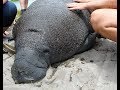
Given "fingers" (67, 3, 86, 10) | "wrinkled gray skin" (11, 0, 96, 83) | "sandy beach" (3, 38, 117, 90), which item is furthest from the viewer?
"fingers" (67, 3, 86, 10)

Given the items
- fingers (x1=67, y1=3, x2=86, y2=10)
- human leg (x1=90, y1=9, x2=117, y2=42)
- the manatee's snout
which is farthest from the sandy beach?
fingers (x1=67, y1=3, x2=86, y2=10)

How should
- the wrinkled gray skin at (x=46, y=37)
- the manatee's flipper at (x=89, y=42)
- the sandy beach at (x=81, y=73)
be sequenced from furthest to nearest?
1. the manatee's flipper at (x=89, y=42)
2. the wrinkled gray skin at (x=46, y=37)
3. the sandy beach at (x=81, y=73)

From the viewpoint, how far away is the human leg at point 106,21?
3.07 meters

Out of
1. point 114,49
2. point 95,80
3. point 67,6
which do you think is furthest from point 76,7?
point 95,80

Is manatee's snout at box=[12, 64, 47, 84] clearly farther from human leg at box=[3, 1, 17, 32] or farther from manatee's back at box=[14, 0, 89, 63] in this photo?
human leg at box=[3, 1, 17, 32]

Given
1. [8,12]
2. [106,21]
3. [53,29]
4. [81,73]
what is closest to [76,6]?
[53,29]

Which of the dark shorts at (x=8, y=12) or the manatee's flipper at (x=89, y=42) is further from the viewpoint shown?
the dark shorts at (x=8, y=12)

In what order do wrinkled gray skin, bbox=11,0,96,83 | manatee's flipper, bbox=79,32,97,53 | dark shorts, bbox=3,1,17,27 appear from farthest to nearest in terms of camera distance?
dark shorts, bbox=3,1,17,27 → manatee's flipper, bbox=79,32,97,53 → wrinkled gray skin, bbox=11,0,96,83

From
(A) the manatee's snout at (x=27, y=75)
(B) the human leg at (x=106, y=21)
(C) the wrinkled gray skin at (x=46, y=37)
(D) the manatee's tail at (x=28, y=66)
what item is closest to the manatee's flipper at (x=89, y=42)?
(C) the wrinkled gray skin at (x=46, y=37)

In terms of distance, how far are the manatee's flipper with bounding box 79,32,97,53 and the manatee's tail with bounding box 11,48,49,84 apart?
60 cm

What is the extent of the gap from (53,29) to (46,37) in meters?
0.16

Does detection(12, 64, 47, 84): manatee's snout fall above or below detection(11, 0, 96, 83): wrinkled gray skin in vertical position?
below

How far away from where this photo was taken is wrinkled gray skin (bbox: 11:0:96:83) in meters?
3.03

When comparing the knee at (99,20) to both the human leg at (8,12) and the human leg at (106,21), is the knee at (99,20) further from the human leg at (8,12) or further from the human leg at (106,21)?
the human leg at (8,12)
